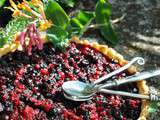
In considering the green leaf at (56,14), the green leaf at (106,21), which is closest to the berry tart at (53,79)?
the green leaf at (56,14)

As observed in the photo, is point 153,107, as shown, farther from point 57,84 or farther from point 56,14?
point 56,14

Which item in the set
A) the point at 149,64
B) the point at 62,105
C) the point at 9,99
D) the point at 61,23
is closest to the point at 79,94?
the point at 62,105

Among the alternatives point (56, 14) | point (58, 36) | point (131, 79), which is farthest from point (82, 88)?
point (56, 14)

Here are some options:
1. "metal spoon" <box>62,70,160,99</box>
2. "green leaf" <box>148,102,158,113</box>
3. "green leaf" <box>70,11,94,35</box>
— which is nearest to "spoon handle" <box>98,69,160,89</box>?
"metal spoon" <box>62,70,160,99</box>

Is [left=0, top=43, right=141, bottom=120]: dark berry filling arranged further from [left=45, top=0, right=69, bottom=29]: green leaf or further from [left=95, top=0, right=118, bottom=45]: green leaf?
[left=95, top=0, right=118, bottom=45]: green leaf

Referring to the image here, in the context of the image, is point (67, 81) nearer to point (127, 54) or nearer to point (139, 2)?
point (127, 54)
